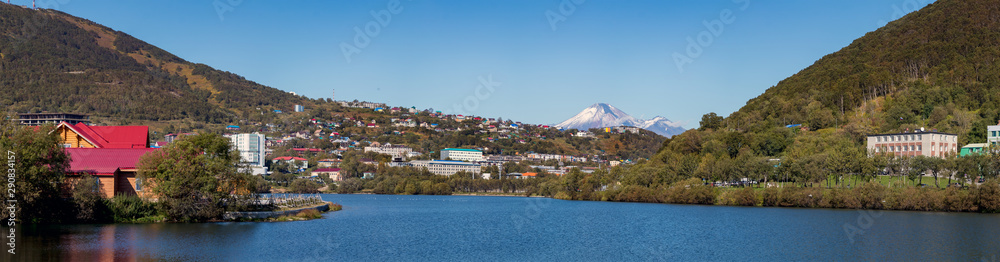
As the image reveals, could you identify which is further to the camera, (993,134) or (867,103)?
(867,103)

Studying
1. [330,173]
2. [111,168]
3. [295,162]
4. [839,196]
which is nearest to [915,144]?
[839,196]

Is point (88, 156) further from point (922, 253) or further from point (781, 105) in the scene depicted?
point (781, 105)

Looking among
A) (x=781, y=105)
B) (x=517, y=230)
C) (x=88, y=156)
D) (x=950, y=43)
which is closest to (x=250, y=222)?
(x=88, y=156)

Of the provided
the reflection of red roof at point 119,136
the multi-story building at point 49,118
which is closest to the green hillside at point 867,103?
the reflection of red roof at point 119,136

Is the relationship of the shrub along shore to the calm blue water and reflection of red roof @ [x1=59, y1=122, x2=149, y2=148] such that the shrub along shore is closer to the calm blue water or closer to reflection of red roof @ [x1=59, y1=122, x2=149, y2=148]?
the calm blue water

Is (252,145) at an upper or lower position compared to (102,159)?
lower

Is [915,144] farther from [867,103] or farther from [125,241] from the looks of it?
[125,241]

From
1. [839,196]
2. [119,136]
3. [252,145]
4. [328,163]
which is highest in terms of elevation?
[119,136]

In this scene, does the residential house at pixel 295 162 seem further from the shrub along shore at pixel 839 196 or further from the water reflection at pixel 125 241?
the water reflection at pixel 125 241
